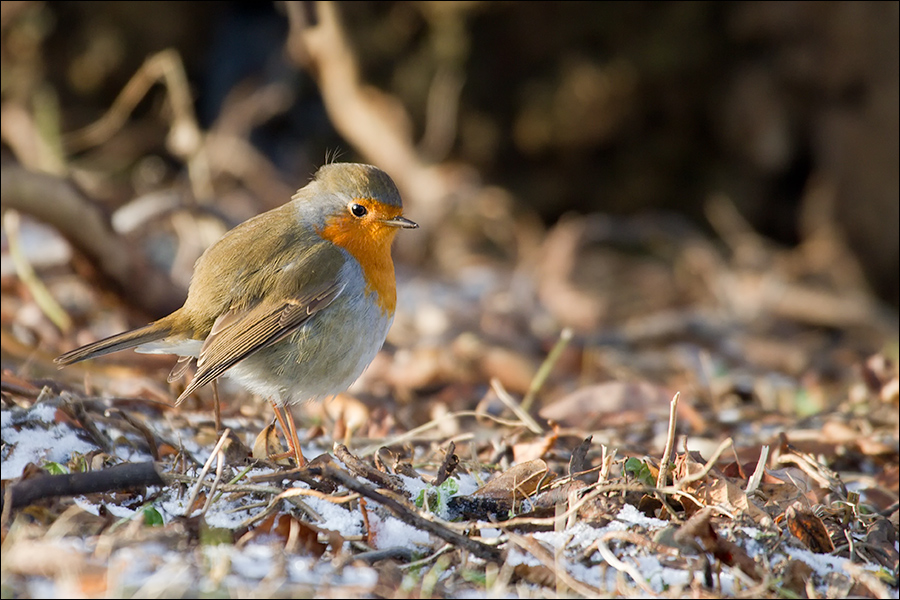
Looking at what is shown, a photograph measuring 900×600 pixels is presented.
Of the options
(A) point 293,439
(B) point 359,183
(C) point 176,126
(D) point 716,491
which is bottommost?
(D) point 716,491

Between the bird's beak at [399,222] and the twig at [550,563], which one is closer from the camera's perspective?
the twig at [550,563]

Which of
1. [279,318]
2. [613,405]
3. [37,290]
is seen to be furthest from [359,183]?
[37,290]

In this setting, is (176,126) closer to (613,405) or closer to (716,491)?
(613,405)

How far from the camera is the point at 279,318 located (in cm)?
292

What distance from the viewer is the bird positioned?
2910mm

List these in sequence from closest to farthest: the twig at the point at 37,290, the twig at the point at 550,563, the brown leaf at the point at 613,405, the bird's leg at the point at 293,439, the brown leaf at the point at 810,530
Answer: the twig at the point at 550,563 < the brown leaf at the point at 810,530 < the bird's leg at the point at 293,439 < the brown leaf at the point at 613,405 < the twig at the point at 37,290

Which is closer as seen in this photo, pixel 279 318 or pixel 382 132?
pixel 279 318

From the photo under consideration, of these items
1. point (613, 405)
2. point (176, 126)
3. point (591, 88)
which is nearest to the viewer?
point (613, 405)

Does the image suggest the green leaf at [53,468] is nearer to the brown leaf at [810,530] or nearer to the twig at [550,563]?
the twig at [550,563]

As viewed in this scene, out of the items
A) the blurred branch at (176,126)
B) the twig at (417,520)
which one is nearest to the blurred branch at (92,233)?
the blurred branch at (176,126)

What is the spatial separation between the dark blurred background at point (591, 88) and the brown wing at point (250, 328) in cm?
394

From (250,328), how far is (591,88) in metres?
4.64

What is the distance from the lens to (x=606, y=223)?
7324mm

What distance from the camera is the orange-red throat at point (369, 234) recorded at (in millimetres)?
3188
